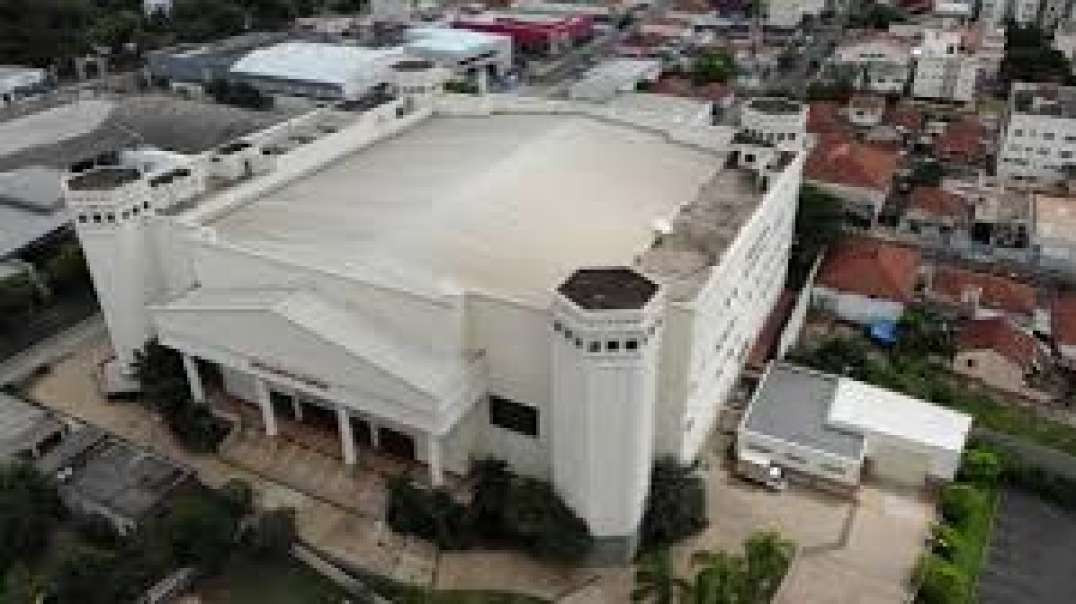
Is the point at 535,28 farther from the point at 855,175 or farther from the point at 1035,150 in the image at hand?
the point at 1035,150

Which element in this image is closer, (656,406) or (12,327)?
(656,406)

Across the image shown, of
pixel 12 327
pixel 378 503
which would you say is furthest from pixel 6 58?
pixel 378 503

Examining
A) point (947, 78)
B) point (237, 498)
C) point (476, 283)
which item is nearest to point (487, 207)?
point (476, 283)

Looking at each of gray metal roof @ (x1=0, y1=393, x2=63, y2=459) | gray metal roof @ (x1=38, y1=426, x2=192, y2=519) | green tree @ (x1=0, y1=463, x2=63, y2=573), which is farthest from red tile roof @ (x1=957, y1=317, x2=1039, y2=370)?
gray metal roof @ (x1=0, y1=393, x2=63, y2=459)

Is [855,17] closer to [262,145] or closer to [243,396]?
[262,145]

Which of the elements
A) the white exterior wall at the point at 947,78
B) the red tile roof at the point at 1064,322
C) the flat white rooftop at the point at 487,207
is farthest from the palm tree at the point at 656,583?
the white exterior wall at the point at 947,78
